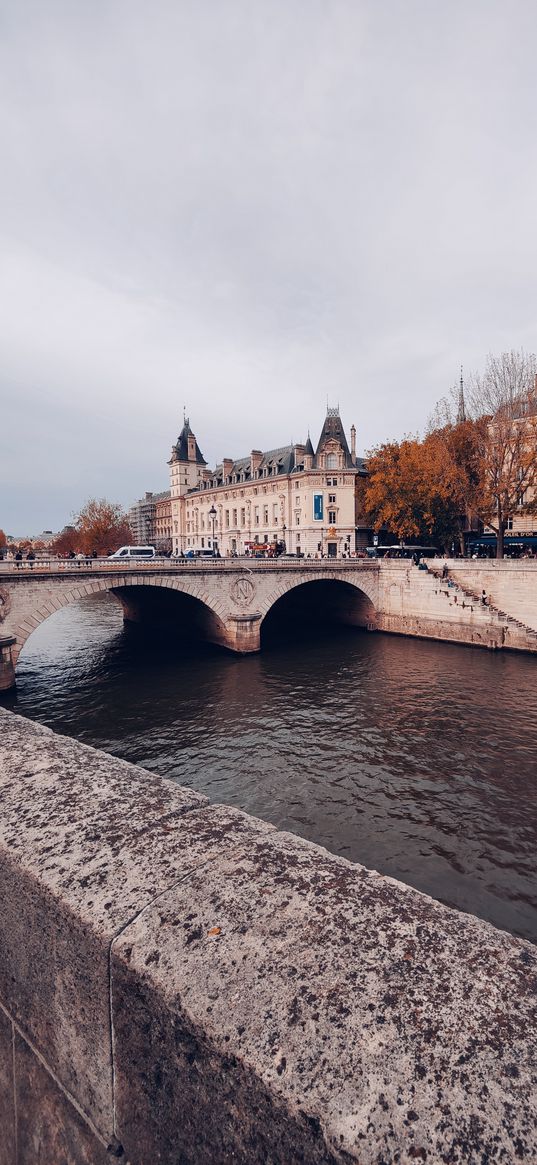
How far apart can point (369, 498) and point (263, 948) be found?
159 feet

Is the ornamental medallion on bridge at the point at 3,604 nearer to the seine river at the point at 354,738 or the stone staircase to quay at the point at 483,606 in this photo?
the seine river at the point at 354,738

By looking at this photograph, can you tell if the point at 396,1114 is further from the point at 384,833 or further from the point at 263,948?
the point at 384,833

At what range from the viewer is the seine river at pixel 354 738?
1202cm

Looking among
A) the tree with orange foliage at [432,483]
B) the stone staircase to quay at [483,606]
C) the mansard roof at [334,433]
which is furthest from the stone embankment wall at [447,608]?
→ the mansard roof at [334,433]

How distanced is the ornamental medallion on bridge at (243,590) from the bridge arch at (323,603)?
136cm

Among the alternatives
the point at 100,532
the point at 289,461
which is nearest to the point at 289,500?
the point at 289,461

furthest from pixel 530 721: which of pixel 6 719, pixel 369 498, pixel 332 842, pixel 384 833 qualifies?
pixel 369 498

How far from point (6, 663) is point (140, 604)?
17534 millimetres

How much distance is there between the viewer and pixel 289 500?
7394 cm

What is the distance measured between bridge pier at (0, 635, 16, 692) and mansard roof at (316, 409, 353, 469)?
175 ft

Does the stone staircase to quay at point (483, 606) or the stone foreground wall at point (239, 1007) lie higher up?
the stone foreground wall at point (239, 1007)

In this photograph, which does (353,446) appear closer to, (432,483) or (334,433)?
(334,433)

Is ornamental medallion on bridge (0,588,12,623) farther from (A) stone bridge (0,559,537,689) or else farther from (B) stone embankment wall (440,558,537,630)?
(B) stone embankment wall (440,558,537,630)

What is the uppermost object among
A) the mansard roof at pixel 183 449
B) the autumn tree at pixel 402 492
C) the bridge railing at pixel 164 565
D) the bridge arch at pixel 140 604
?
the mansard roof at pixel 183 449
